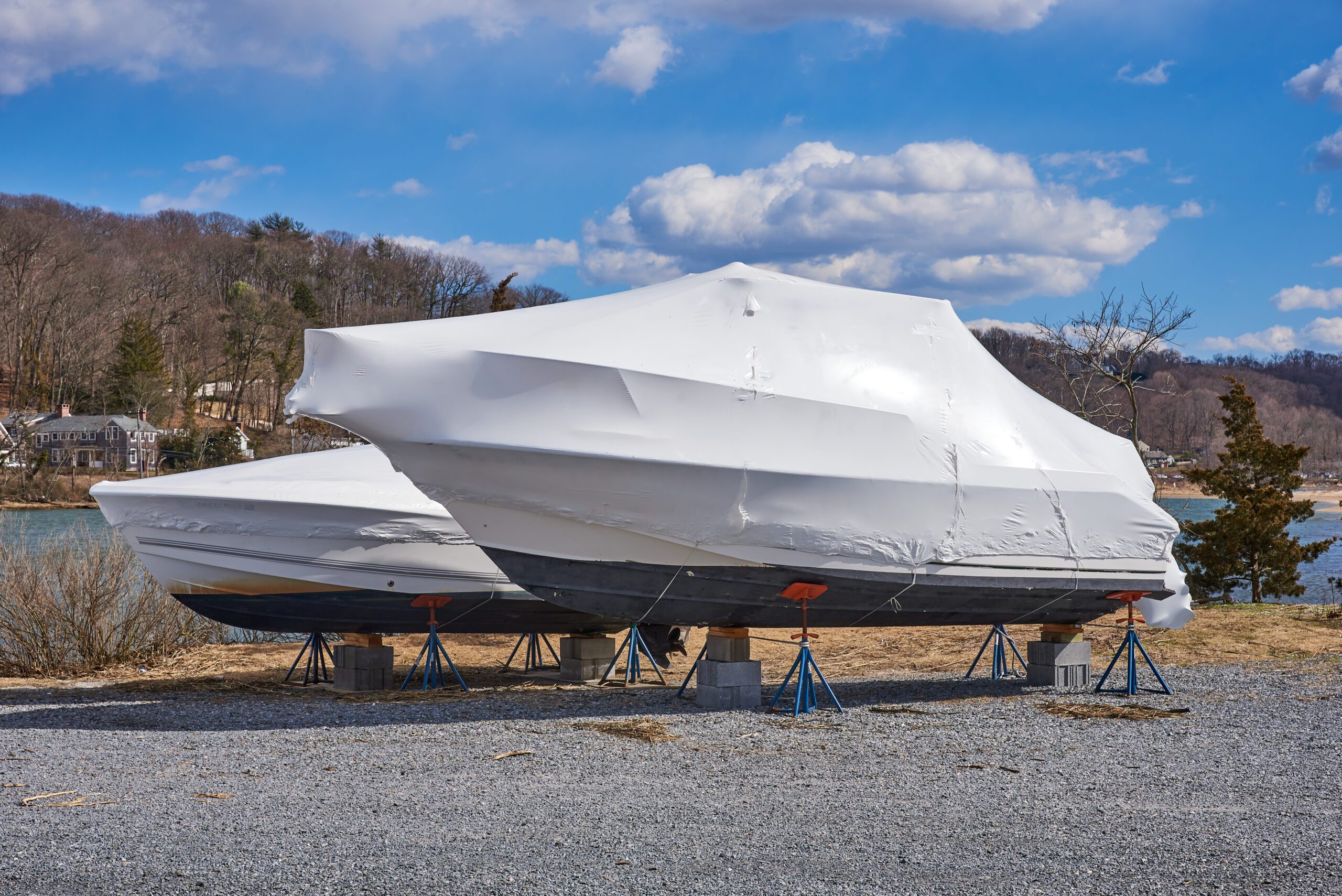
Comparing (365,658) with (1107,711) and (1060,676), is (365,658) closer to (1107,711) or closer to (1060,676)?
(1060,676)

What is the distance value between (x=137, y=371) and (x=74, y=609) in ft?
170

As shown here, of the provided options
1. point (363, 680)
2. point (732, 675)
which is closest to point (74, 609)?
point (363, 680)

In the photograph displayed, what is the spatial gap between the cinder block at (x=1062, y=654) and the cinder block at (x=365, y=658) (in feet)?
23.7

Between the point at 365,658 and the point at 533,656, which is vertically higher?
the point at 365,658

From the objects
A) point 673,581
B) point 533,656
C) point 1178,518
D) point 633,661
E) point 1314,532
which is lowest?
point 533,656

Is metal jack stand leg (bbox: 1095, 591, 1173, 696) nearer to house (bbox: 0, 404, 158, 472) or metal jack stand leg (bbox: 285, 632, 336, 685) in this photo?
metal jack stand leg (bbox: 285, 632, 336, 685)

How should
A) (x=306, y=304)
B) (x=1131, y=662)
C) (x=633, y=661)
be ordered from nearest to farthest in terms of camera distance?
1. (x=1131, y=662)
2. (x=633, y=661)
3. (x=306, y=304)

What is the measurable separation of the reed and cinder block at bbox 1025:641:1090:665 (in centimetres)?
Result: 1091

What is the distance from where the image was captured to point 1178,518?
31.7 meters

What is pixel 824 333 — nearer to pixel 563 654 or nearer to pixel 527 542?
pixel 527 542

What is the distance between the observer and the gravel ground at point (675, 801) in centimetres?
451

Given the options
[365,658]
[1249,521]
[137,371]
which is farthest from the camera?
[137,371]

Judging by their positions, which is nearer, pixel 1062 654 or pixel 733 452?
pixel 733 452

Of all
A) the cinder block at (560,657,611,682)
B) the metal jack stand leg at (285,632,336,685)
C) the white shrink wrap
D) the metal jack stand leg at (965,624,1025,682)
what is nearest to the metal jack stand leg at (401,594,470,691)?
the metal jack stand leg at (285,632,336,685)
